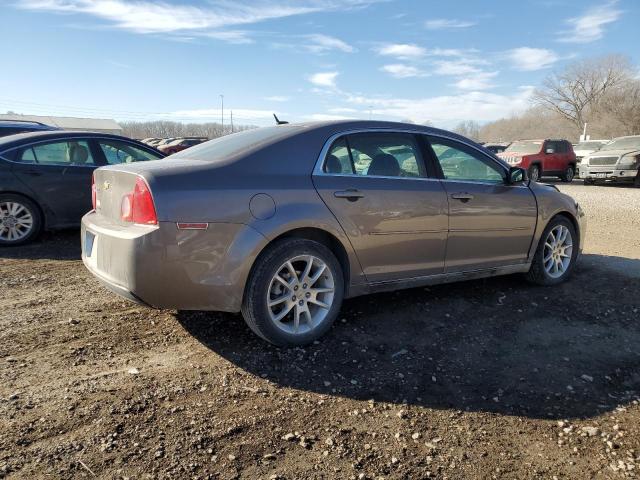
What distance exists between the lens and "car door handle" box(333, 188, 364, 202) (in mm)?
3580

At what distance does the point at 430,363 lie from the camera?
3342 millimetres

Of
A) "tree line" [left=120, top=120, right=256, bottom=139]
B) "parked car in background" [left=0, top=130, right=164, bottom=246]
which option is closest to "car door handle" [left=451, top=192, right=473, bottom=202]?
"parked car in background" [left=0, top=130, right=164, bottom=246]

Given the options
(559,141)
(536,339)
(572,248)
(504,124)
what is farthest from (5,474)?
(504,124)

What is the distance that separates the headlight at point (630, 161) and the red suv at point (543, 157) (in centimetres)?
265

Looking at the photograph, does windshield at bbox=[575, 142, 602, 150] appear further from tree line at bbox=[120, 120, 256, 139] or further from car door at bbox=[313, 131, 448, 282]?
tree line at bbox=[120, 120, 256, 139]

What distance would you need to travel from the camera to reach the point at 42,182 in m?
6.51

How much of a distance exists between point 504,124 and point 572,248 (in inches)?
3975

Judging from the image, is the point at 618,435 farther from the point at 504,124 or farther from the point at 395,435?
the point at 504,124

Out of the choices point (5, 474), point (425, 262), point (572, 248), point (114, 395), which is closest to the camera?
point (5, 474)

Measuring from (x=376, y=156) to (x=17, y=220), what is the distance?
198 inches

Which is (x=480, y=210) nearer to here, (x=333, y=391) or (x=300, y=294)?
(x=300, y=294)

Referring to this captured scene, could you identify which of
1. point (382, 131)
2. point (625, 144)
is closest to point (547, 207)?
point (382, 131)

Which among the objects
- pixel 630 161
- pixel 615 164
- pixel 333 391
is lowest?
Result: pixel 333 391

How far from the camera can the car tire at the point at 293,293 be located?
10.8ft
